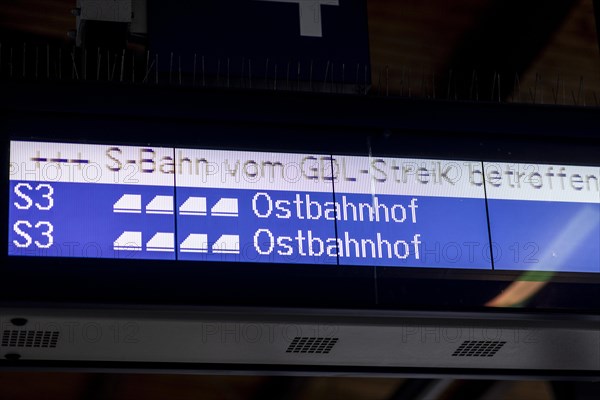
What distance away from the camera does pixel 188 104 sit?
17.0 feet

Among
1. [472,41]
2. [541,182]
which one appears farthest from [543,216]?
[472,41]

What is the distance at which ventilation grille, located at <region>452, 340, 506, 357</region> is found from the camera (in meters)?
5.27

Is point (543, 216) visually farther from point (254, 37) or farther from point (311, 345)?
point (254, 37)

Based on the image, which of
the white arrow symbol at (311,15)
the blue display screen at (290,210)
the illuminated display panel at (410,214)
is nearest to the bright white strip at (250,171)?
the blue display screen at (290,210)

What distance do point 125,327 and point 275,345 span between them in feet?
1.94

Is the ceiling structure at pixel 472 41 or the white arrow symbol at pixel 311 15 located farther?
the ceiling structure at pixel 472 41

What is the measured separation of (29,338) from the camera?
4961 mm

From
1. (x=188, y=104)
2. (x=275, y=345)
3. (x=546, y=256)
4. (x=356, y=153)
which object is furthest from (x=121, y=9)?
(x=546, y=256)

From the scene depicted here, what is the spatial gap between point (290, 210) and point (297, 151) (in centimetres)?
27

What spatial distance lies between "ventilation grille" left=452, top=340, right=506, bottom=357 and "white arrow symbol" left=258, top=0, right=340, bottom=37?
1.45m

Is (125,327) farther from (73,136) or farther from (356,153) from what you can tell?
(356,153)

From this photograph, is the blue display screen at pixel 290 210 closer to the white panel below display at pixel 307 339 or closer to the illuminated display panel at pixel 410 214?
the illuminated display panel at pixel 410 214

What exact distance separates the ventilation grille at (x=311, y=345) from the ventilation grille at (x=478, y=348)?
1.69ft

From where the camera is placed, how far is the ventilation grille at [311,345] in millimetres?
5129
